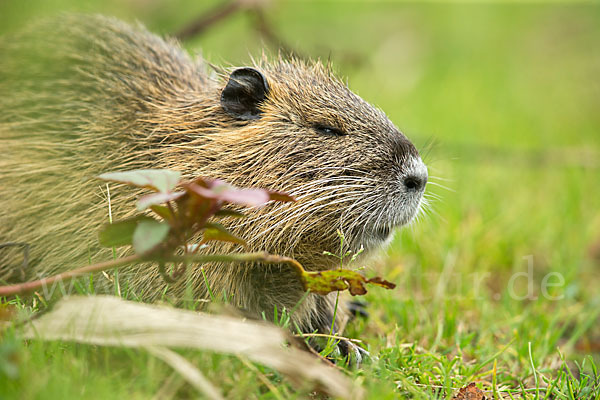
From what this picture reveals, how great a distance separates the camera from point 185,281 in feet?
8.92

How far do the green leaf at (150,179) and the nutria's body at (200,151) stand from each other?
610 mm

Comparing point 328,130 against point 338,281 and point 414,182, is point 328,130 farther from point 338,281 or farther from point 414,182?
point 338,281

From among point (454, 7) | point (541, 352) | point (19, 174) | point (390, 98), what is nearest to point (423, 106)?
point (390, 98)

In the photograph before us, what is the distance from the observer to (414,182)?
2.83 meters

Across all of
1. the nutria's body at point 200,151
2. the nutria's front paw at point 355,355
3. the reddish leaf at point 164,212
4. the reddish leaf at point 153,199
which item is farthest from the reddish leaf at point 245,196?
the nutria's front paw at point 355,355

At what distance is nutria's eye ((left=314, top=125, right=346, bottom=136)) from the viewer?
2963 millimetres

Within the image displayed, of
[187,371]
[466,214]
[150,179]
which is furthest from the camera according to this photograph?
[466,214]

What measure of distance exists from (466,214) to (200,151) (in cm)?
247

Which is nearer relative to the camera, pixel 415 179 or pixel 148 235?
pixel 148 235

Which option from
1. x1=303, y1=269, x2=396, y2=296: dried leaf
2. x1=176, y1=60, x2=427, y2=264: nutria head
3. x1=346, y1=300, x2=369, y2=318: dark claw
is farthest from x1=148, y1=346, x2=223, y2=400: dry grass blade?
x1=346, y1=300, x2=369, y2=318: dark claw

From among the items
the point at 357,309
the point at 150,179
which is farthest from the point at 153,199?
the point at 357,309

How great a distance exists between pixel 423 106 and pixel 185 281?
5.62m

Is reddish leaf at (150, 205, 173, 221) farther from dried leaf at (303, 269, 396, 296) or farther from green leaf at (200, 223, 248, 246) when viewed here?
dried leaf at (303, 269, 396, 296)

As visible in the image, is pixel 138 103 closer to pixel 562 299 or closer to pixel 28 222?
pixel 28 222
